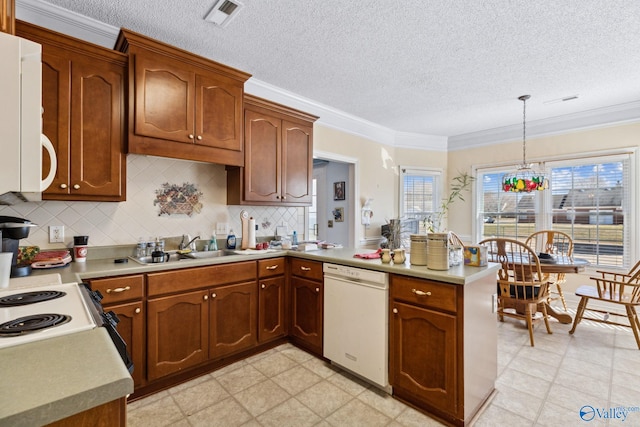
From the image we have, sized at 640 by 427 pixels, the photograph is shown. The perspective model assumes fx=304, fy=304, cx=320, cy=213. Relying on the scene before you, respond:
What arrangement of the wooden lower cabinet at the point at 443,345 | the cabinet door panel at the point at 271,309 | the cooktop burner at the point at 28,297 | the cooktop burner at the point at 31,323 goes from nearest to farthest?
the cooktop burner at the point at 31,323
the cooktop burner at the point at 28,297
the wooden lower cabinet at the point at 443,345
the cabinet door panel at the point at 271,309

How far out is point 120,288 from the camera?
1.98 meters

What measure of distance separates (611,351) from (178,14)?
4.64m

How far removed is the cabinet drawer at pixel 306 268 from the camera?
8.60 ft

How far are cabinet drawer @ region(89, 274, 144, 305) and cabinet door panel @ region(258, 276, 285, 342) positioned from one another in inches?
38.0

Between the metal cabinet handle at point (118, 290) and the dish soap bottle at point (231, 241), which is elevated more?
the dish soap bottle at point (231, 241)

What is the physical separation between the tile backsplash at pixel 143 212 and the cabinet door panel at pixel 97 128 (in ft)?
1.20

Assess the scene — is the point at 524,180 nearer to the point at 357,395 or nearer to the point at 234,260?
the point at 357,395

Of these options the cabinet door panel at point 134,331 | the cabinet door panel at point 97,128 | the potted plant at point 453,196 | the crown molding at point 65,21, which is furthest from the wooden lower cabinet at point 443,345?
the potted plant at point 453,196

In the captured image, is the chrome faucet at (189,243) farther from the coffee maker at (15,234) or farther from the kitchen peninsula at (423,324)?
the coffee maker at (15,234)

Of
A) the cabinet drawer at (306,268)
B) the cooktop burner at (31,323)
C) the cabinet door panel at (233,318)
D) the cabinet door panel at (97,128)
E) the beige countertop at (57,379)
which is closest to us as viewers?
the beige countertop at (57,379)

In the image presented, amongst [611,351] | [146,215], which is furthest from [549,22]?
[146,215]

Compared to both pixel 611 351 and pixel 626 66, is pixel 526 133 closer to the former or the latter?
pixel 626 66

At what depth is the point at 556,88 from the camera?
341cm

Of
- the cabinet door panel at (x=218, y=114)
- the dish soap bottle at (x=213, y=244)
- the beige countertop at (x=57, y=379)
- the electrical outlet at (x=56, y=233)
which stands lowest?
the beige countertop at (x=57, y=379)
